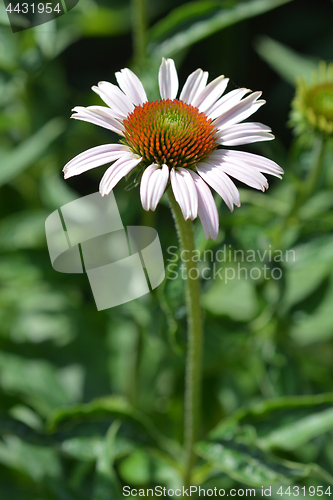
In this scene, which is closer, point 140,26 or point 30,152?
point 140,26

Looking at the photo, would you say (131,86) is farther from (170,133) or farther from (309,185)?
(309,185)

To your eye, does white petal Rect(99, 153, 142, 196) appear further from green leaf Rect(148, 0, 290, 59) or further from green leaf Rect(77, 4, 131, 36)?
green leaf Rect(77, 4, 131, 36)

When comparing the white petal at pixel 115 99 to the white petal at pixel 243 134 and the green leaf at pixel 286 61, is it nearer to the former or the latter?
the white petal at pixel 243 134

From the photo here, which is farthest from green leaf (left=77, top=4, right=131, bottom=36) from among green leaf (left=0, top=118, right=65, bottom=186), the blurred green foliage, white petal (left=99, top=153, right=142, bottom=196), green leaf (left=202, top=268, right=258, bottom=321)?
white petal (left=99, top=153, right=142, bottom=196)

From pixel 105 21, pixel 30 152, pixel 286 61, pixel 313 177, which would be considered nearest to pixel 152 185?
pixel 313 177

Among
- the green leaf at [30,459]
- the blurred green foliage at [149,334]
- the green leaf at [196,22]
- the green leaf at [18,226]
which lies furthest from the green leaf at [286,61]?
the green leaf at [30,459]

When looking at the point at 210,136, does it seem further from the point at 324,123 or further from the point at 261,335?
the point at 261,335

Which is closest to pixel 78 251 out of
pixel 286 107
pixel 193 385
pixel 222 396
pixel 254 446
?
pixel 193 385
